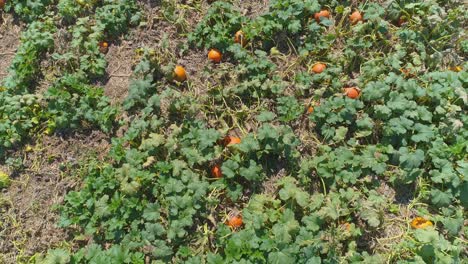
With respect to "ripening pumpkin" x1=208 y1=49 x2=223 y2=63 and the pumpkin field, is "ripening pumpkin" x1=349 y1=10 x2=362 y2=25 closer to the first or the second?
the pumpkin field

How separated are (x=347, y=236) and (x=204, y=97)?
1.86 m

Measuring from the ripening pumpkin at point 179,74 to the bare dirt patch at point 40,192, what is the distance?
935 millimetres

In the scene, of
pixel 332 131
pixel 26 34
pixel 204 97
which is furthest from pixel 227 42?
pixel 26 34

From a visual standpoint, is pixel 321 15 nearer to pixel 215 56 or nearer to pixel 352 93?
pixel 352 93

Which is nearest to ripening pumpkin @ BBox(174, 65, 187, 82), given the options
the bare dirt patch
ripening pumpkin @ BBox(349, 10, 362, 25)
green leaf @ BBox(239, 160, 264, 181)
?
the bare dirt patch

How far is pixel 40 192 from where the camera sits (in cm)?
434

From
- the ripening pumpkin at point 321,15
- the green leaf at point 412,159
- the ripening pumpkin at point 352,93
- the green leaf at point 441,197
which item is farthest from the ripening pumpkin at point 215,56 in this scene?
the green leaf at point 441,197

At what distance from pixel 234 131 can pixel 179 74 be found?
0.82 meters

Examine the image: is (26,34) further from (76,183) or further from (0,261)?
(0,261)

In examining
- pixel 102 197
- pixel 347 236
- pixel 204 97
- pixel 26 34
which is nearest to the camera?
pixel 347 236

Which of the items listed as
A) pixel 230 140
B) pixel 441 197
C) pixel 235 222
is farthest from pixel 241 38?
pixel 441 197

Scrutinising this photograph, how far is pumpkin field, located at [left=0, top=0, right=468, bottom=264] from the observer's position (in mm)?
3900

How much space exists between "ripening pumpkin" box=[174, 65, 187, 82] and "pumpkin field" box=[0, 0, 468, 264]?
69 mm

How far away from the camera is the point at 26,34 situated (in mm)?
4836
